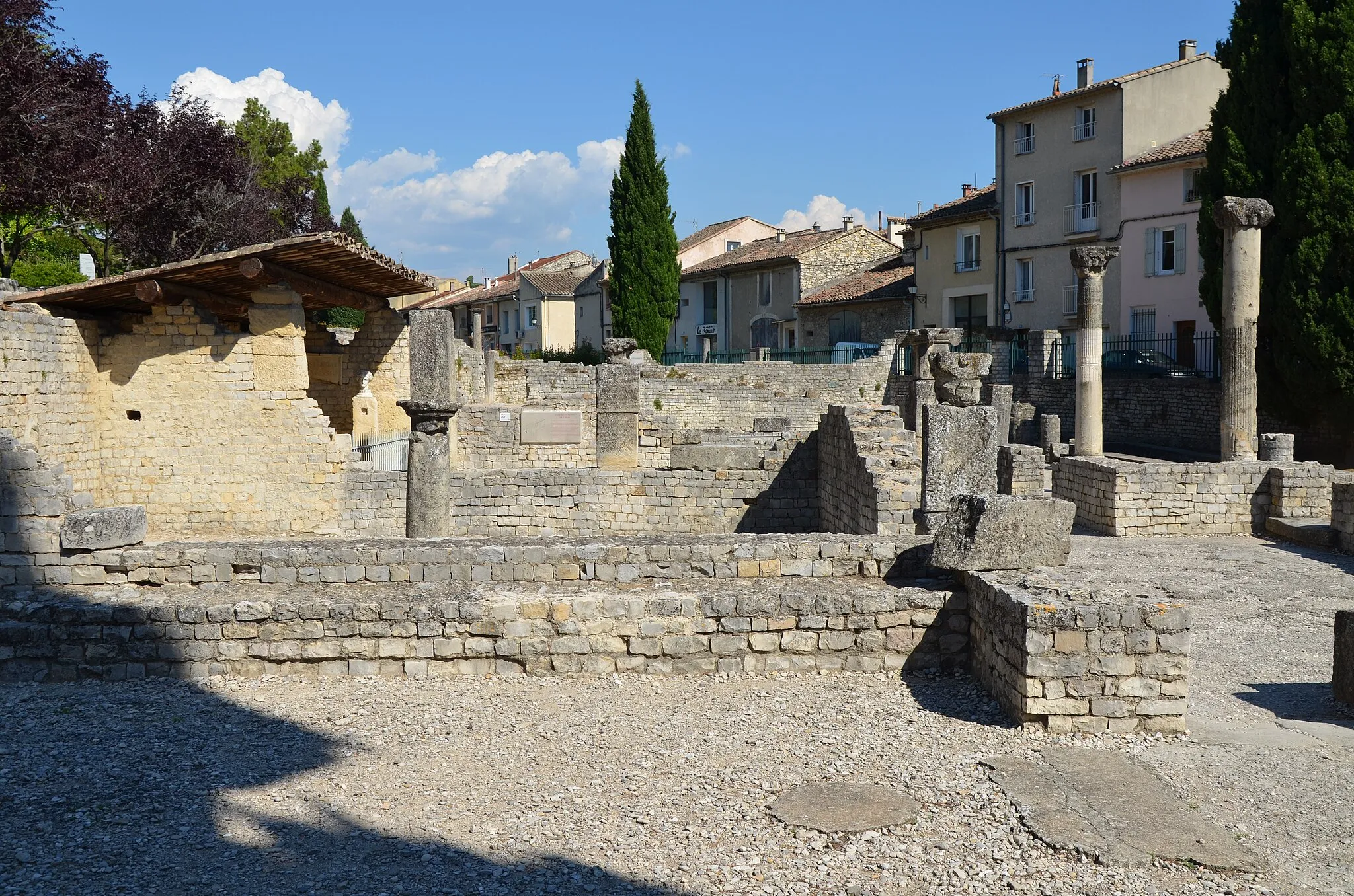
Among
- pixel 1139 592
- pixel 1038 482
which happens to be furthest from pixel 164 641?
pixel 1038 482

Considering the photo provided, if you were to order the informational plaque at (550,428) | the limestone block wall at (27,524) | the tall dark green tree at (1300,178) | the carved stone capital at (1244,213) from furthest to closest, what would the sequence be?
the tall dark green tree at (1300,178), the informational plaque at (550,428), the carved stone capital at (1244,213), the limestone block wall at (27,524)

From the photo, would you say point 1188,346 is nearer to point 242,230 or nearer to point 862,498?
point 862,498

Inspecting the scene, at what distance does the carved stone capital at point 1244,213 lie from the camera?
17.0 m

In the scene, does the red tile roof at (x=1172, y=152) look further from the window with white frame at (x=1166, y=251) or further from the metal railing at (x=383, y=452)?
the metal railing at (x=383, y=452)

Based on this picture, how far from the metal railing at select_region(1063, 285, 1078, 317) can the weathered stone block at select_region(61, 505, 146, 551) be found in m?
32.0

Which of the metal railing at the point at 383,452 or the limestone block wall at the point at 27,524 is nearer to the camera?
the limestone block wall at the point at 27,524

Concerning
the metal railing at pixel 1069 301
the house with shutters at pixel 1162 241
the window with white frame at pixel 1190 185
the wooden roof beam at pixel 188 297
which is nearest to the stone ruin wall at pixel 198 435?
the wooden roof beam at pixel 188 297

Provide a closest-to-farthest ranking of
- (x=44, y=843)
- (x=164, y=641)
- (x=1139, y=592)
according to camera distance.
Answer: (x=44, y=843) < (x=1139, y=592) < (x=164, y=641)

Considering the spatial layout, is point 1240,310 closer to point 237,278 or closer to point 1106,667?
point 1106,667

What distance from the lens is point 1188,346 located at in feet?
105

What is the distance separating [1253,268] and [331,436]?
47.1ft

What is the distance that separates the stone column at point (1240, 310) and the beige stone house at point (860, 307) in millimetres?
22667

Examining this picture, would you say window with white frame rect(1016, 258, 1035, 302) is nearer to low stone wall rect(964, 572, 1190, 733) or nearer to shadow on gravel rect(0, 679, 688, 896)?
low stone wall rect(964, 572, 1190, 733)

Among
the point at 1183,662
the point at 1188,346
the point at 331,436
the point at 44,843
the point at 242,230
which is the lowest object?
the point at 44,843
